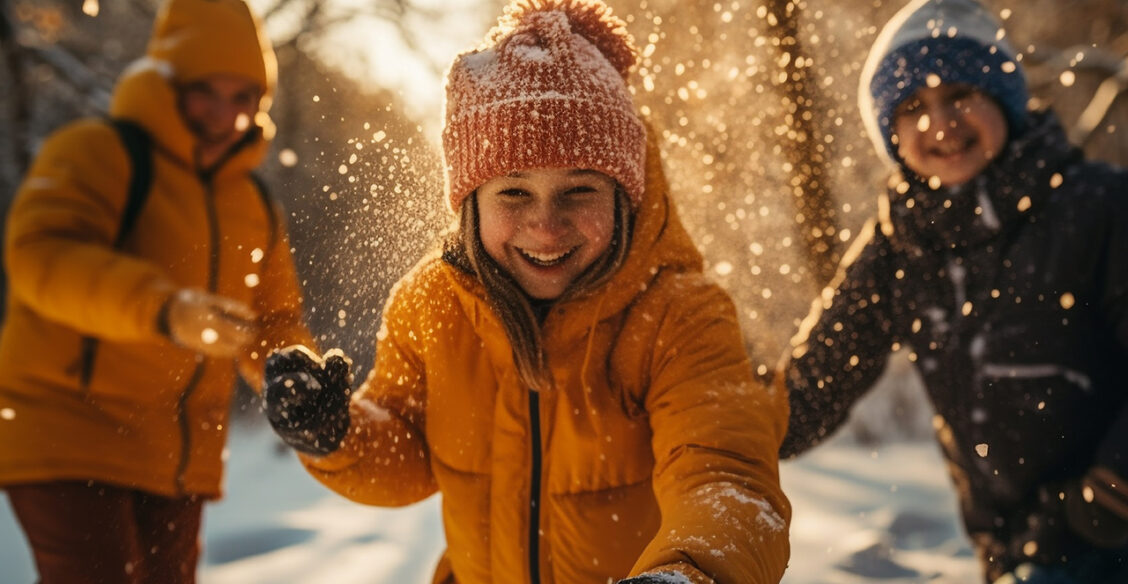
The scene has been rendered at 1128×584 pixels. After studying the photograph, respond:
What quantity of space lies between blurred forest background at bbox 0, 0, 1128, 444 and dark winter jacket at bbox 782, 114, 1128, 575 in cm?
4

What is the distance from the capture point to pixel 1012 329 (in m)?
0.64

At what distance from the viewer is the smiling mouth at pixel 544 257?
1.48 ft

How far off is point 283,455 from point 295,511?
0.08 metres

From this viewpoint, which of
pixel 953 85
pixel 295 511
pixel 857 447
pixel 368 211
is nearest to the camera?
pixel 368 211

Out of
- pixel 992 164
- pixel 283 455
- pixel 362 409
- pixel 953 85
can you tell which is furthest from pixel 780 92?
pixel 283 455

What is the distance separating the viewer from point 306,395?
1.36 feet

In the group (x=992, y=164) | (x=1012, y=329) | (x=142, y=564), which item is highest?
(x=992, y=164)

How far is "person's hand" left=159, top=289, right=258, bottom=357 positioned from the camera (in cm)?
47

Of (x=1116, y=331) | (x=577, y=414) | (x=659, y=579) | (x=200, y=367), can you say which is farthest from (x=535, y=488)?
(x=1116, y=331)

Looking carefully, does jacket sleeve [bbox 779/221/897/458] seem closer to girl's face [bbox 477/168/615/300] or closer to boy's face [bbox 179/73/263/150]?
girl's face [bbox 477/168/615/300]

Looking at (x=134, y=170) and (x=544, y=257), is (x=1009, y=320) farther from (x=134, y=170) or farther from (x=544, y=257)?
(x=134, y=170)

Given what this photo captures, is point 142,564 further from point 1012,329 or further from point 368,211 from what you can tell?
point 1012,329

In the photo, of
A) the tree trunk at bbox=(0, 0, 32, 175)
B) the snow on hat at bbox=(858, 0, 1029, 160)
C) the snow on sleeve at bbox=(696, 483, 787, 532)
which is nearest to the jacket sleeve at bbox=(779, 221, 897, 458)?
the snow on hat at bbox=(858, 0, 1029, 160)

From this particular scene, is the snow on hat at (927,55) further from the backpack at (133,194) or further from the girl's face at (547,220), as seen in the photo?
the backpack at (133,194)
